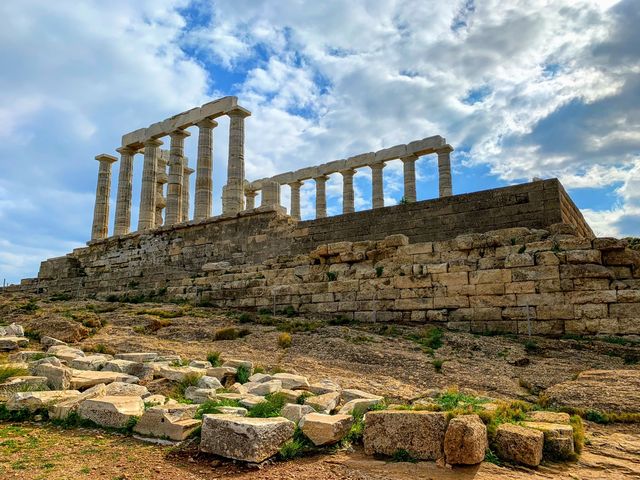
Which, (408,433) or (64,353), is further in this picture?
(64,353)

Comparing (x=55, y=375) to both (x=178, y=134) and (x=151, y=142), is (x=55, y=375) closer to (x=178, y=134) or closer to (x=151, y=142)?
(x=178, y=134)

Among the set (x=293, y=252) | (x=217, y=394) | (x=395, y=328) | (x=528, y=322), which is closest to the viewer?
(x=217, y=394)

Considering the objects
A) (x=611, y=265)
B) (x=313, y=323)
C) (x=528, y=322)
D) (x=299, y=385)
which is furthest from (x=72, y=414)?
(x=611, y=265)

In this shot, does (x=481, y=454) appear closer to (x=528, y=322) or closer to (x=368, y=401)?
(x=368, y=401)

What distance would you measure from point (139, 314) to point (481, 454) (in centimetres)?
1262

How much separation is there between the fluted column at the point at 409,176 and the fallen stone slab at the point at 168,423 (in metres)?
23.9

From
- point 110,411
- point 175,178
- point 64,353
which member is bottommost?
point 110,411

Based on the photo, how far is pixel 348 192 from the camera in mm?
31078

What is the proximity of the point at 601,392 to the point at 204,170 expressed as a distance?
22.4m

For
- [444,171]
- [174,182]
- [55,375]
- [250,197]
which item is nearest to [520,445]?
[55,375]

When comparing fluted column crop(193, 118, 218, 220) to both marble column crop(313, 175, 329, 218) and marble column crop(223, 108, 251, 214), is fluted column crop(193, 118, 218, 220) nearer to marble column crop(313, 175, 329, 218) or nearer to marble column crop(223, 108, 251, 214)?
marble column crop(223, 108, 251, 214)

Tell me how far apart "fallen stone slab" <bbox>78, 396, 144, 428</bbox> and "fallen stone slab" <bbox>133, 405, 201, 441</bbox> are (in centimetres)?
23

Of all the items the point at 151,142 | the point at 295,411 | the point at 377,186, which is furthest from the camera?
the point at 377,186

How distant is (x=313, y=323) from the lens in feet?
42.5
